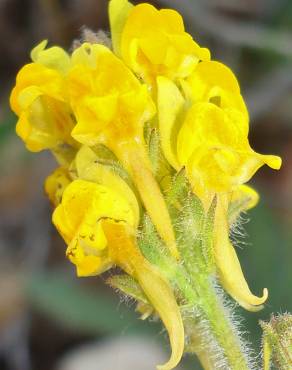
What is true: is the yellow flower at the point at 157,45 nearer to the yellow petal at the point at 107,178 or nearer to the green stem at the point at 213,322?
the yellow petal at the point at 107,178

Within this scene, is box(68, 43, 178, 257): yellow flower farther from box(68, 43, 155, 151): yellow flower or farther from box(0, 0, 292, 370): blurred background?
box(0, 0, 292, 370): blurred background

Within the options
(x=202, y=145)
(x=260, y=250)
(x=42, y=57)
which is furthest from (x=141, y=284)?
(x=260, y=250)

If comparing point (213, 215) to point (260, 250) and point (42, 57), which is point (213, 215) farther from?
point (260, 250)

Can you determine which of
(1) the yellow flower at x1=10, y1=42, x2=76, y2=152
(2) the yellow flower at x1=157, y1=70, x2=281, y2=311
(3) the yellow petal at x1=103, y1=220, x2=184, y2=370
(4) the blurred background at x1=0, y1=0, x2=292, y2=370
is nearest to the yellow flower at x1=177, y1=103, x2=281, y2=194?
(2) the yellow flower at x1=157, y1=70, x2=281, y2=311

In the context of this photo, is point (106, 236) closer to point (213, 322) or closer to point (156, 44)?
point (213, 322)

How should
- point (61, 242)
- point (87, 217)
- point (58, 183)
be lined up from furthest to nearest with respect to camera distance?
point (61, 242) → point (58, 183) → point (87, 217)

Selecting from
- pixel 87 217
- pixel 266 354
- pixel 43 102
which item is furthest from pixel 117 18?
pixel 266 354
